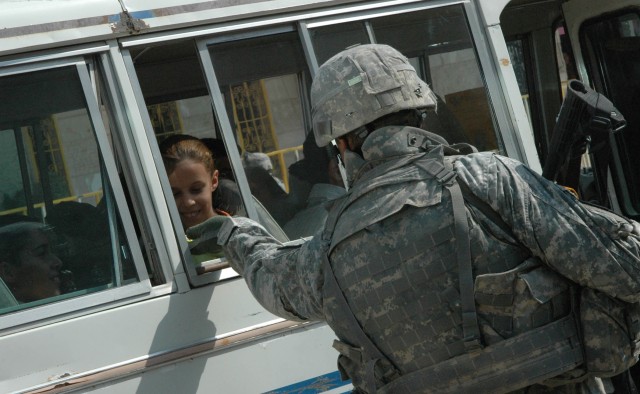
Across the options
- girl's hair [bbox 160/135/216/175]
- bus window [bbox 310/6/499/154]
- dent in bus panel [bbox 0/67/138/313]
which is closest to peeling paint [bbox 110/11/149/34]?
dent in bus panel [bbox 0/67/138/313]

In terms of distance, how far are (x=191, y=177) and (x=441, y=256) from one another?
132 cm

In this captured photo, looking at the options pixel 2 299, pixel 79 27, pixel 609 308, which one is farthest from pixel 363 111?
pixel 2 299

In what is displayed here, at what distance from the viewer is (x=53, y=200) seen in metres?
3.16

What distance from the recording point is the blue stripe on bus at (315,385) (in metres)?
3.38

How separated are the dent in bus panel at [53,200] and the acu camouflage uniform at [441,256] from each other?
82 cm

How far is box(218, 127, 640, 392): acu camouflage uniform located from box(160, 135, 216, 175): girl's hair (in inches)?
36.2

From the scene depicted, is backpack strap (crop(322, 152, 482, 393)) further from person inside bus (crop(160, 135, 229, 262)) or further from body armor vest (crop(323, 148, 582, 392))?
person inside bus (crop(160, 135, 229, 262))

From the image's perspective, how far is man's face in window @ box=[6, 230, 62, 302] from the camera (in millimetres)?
3080

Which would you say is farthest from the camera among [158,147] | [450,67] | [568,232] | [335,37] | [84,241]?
[450,67]

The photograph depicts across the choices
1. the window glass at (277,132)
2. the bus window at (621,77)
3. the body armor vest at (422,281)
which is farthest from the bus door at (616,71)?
the body armor vest at (422,281)

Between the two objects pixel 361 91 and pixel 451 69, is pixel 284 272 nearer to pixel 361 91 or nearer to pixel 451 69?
pixel 361 91

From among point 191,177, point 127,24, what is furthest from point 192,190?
point 127,24

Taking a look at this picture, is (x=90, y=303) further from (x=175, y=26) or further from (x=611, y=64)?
(x=611, y=64)

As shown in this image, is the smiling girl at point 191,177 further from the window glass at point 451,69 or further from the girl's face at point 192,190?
the window glass at point 451,69
